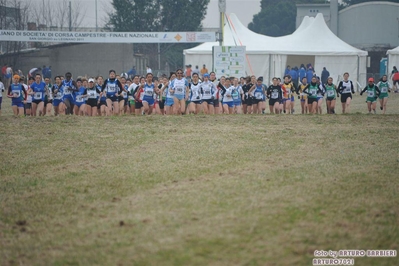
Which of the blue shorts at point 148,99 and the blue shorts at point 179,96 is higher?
the blue shorts at point 179,96

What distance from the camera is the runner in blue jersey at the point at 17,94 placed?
22172 millimetres

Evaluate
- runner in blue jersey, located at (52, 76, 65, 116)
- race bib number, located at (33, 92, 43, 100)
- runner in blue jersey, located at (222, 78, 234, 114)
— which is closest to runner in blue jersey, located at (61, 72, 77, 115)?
runner in blue jersey, located at (52, 76, 65, 116)

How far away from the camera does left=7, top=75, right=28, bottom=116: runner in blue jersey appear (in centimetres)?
2217

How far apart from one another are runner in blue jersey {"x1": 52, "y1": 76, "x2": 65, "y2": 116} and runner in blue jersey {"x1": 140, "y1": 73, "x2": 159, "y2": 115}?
3.21 meters

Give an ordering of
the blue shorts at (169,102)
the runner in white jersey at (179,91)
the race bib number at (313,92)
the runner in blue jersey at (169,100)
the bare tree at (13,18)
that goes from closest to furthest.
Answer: the runner in white jersey at (179,91) < the runner in blue jersey at (169,100) < the blue shorts at (169,102) < the race bib number at (313,92) < the bare tree at (13,18)

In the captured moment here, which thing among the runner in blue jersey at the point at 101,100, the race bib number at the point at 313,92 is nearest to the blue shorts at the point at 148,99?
the runner in blue jersey at the point at 101,100

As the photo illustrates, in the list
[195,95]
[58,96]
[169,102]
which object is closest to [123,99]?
[169,102]

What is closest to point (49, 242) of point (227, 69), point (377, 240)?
point (377, 240)

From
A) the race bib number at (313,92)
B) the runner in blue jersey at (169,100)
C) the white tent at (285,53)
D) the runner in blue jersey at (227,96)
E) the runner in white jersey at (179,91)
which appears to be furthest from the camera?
the white tent at (285,53)

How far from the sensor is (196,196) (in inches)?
336

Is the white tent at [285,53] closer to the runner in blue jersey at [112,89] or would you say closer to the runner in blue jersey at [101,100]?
the runner in blue jersey at [112,89]

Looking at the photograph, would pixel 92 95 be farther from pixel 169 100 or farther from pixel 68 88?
pixel 169 100

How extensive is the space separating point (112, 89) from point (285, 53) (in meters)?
21.0

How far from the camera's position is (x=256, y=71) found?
40969 millimetres
